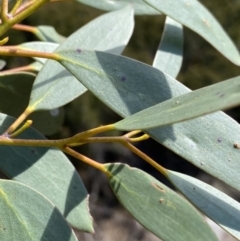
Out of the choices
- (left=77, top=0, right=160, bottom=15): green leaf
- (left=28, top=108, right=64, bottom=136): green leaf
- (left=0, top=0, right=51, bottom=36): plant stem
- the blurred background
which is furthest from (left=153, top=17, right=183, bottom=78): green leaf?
the blurred background

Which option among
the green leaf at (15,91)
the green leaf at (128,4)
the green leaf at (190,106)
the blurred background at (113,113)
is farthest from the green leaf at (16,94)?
the blurred background at (113,113)

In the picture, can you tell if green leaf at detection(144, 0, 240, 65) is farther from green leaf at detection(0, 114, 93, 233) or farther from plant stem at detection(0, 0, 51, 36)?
green leaf at detection(0, 114, 93, 233)

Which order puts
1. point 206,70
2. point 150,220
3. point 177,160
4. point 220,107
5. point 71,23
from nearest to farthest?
point 220,107
point 150,220
point 71,23
point 206,70
point 177,160

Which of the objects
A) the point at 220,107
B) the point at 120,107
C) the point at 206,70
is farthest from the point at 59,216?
the point at 206,70

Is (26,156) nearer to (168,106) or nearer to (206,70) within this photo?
(168,106)

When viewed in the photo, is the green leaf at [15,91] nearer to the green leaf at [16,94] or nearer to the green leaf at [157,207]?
the green leaf at [16,94]

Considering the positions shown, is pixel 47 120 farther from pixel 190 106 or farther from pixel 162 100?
pixel 190 106

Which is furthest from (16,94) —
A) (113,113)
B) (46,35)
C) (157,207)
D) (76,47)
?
(113,113)
